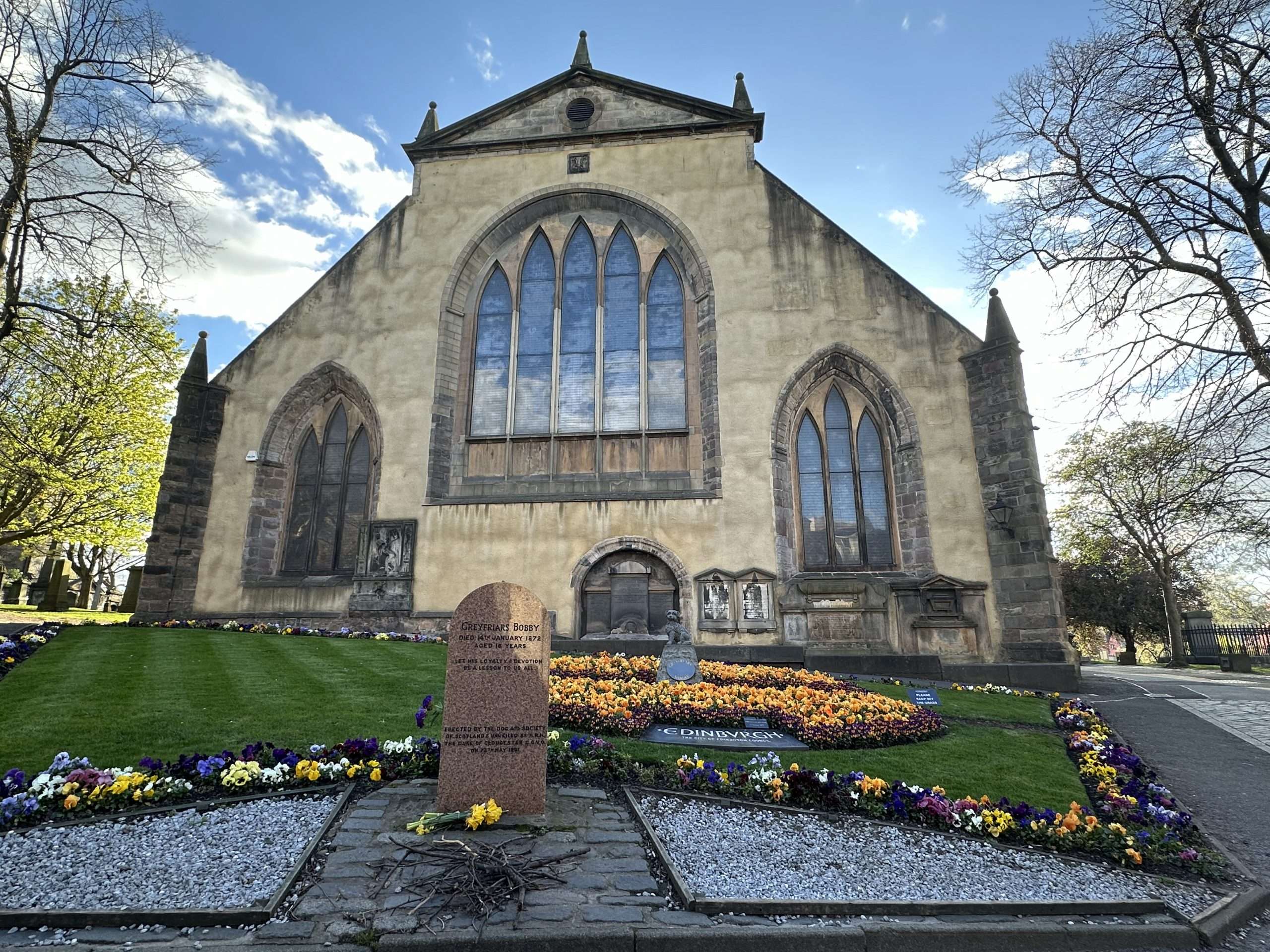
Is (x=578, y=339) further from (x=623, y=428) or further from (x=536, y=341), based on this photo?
(x=623, y=428)

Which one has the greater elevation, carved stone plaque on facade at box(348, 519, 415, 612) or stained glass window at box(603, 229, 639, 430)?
stained glass window at box(603, 229, 639, 430)

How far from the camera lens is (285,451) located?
59.5 ft

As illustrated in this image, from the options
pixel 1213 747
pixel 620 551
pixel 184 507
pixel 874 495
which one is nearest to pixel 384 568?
pixel 184 507

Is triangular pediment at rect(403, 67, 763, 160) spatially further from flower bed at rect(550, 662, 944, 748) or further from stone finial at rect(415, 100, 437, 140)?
flower bed at rect(550, 662, 944, 748)

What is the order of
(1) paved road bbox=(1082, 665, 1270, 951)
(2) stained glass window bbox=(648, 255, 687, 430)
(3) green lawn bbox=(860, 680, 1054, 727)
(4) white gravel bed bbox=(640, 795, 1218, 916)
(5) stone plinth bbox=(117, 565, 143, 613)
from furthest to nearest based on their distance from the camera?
(5) stone plinth bbox=(117, 565, 143, 613) → (2) stained glass window bbox=(648, 255, 687, 430) → (3) green lawn bbox=(860, 680, 1054, 727) → (1) paved road bbox=(1082, 665, 1270, 951) → (4) white gravel bed bbox=(640, 795, 1218, 916)

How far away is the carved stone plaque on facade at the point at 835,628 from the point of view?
49.0ft

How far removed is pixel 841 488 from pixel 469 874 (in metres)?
14.0

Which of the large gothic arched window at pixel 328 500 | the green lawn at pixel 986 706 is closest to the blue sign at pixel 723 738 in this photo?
the green lawn at pixel 986 706

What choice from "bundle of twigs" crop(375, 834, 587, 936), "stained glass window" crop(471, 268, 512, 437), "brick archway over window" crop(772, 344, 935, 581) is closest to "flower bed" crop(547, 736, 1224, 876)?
"bundle of twigs" crop(375, 834, 587, 936)

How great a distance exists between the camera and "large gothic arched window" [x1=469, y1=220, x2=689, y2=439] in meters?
17.3

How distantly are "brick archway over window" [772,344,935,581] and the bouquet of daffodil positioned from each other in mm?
11314

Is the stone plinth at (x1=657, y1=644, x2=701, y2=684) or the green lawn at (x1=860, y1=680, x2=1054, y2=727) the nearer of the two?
the green lawn at (x1=860, y1=680, x2=1054, y2=727)

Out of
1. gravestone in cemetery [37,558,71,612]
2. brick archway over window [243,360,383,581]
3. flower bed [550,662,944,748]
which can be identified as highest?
brick archway over window [243,360,383,581]

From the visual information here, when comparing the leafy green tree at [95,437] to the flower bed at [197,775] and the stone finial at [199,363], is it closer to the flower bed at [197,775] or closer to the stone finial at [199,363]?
the stone finial at [199,363]
